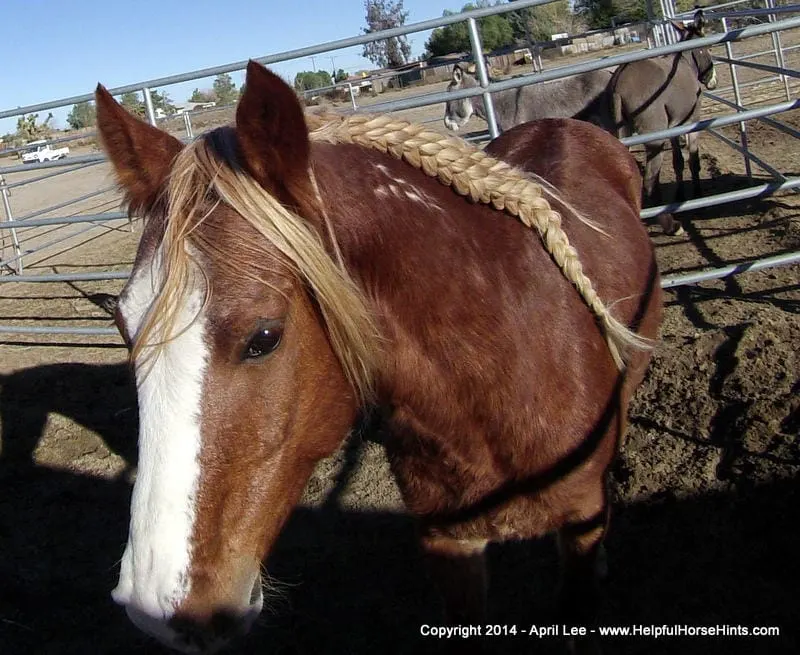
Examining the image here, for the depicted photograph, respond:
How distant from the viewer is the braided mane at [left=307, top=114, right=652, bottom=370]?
1.53m

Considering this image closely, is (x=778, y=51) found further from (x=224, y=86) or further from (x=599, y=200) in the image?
(x=599, y=200)

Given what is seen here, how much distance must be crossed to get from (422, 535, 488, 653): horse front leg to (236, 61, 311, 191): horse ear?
118 cm

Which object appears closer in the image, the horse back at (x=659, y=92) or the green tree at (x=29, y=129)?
the horse back at (x=659, y=92)

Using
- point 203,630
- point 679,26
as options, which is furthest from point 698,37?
point 203,630

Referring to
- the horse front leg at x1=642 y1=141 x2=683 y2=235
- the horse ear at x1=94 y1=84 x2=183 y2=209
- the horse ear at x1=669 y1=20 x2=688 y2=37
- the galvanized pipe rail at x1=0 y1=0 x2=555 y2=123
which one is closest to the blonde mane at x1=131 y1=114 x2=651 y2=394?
the horse ear at x1=94 y1=84 x2=183 y2=209

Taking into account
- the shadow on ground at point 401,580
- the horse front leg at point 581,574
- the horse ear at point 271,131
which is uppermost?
A: the horse ear at point 271,131

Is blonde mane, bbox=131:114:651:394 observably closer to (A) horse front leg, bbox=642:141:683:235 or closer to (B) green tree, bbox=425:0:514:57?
(A) horse front leg, bbox=642:141:683:235

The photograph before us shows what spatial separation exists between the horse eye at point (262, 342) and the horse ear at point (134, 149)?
446mm

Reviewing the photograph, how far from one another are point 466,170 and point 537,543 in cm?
174

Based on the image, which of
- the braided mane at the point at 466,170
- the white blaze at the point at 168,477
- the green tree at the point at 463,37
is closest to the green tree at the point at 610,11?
the green tree at the point at 463,37

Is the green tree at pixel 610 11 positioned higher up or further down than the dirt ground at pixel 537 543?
higher up

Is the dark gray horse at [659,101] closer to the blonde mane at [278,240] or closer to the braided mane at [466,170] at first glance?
the braided mane at [466,170]

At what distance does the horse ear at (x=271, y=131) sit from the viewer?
1.10 metres

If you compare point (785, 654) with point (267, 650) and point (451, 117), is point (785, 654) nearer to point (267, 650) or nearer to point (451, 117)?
point (267, 650)
